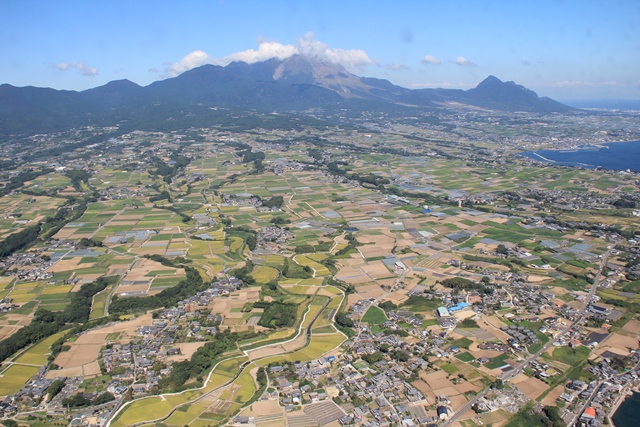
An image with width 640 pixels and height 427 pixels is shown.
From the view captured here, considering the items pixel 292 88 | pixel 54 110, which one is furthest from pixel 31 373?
pixel 292 88

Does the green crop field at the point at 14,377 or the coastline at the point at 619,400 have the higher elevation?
the coastline at the point at 619,400

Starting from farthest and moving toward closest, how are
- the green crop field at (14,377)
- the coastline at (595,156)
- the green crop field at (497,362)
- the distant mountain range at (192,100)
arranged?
the distant mountain range at (192,100) → the coastline at (595,156) → the green crop field at (497,362) → the green crop field at (14,377)

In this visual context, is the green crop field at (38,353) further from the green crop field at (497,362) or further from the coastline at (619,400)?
the coastline at (619,400)

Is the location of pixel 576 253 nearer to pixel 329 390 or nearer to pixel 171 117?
pixel 329 390

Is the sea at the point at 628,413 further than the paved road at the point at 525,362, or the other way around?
the paved road at the point at 525,362

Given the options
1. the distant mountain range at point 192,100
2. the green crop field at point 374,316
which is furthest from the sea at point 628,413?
the distant mountain range at point 192,100

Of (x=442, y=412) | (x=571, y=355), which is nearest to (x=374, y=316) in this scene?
(x=442, y=412)

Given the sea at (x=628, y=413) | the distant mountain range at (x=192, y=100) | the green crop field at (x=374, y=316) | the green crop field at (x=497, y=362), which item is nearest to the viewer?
the sea at (x=628, y=413)
